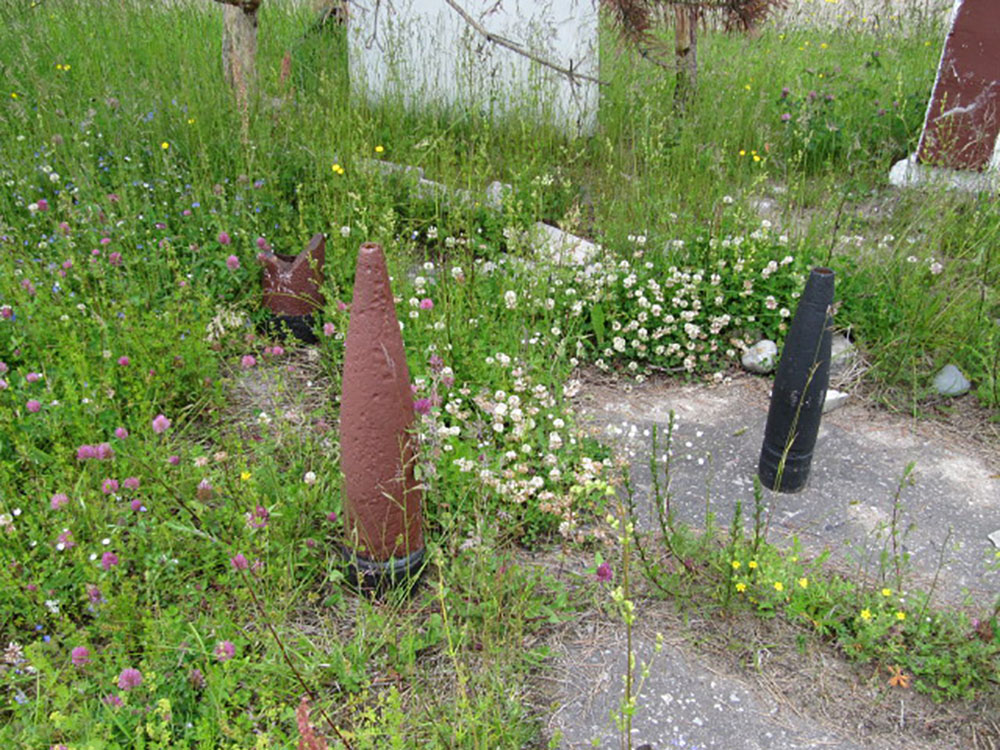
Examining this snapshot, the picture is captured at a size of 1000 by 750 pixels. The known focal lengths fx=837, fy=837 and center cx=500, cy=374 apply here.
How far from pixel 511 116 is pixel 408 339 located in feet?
8.72

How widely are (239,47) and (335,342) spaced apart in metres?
2.59

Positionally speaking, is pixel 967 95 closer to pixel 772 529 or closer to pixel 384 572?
pixel 772 529

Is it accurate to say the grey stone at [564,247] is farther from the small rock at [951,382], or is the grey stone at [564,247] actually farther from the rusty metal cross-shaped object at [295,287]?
the small rock at [951,382]

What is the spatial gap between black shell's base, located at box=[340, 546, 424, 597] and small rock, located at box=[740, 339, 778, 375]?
2187 millimetres

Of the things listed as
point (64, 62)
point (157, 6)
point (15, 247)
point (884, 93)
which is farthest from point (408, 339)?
point (157, 6)

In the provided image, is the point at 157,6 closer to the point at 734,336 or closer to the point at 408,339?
the point at 408,339

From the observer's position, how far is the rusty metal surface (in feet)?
17.4

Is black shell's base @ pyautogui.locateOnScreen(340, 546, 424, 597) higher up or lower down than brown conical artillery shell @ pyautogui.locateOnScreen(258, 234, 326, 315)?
lower down

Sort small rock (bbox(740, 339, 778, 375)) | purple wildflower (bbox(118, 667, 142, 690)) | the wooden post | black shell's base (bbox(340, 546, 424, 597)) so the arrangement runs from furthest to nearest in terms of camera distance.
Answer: the wooden post → small rock (bbox(740, 339, 778, 375)) → black shell's base (bbox(340, 546, 424, 597)) → purple wildflower (bbox(118, 667, 142, 690))

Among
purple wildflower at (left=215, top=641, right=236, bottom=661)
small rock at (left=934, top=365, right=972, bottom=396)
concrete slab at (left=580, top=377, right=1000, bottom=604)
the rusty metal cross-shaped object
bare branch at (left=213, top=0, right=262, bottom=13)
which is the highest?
bare branch at (left=213, top=0, right=262, bottom=13)

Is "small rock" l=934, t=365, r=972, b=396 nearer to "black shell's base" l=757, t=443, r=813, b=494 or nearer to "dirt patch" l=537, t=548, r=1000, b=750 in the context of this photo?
"black shell's base" l=757, t=443, r=813, b=494

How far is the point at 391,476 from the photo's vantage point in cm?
256

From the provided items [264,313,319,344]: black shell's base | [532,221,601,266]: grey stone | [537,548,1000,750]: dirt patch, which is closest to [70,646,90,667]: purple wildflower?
[537,548,1000,750]: dirt patch

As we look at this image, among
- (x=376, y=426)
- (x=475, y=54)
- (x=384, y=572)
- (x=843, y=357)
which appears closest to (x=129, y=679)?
(x=384, y=572)
